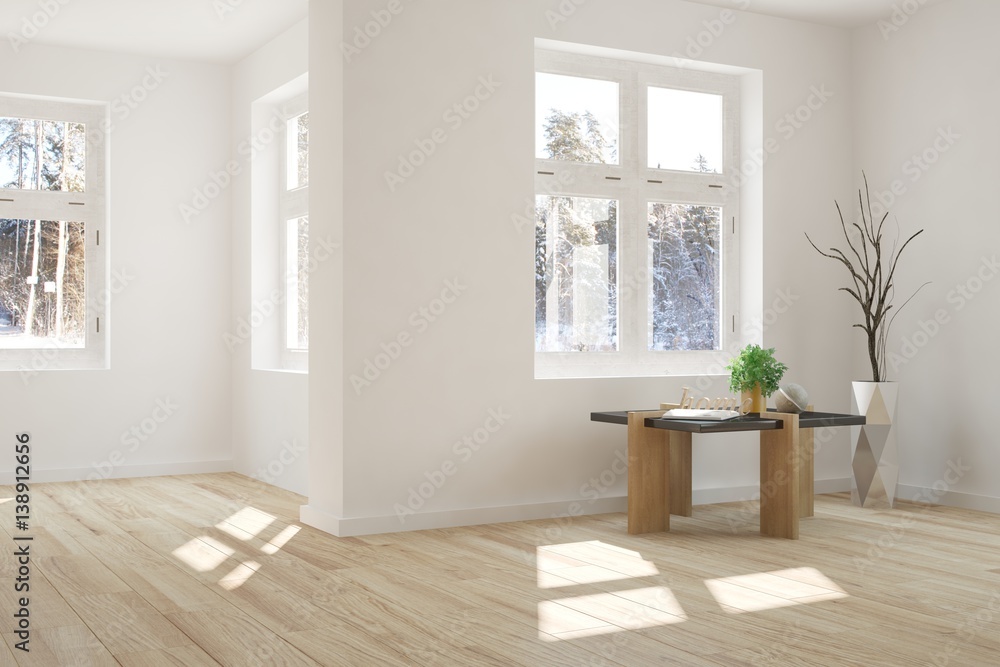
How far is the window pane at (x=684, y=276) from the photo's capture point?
18.8 ft

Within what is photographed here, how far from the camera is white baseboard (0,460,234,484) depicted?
634cm

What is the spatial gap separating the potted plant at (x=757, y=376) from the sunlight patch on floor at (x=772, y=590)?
117cm

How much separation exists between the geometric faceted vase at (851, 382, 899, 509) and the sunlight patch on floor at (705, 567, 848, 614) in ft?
5.76

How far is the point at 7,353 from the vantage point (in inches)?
251

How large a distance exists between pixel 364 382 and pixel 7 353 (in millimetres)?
3052

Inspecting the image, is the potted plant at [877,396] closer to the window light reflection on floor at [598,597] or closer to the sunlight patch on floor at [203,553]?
the window light reflection on floor at [598,597]

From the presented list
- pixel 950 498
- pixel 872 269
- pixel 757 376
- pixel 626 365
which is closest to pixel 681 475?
pixel 757 376

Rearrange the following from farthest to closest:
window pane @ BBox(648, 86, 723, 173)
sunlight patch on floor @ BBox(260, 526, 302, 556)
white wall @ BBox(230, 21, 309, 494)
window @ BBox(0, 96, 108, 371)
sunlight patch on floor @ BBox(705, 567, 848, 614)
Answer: window @ BBox(0, 96, 108, 371) < white wall @ BBox(230, 21, 309, 494) < window pane @ BBox(648, 86, 723, 173) < sunlight patch on floor @ BBox(260, 526, 302, 556) < sunlight patch on floor @ BBox(705, 567, 848, 614)

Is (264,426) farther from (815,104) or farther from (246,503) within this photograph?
(815,104)

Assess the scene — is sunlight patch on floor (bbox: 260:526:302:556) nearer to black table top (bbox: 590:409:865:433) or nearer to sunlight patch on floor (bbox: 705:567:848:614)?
black table top (bbox: 590:409:865:433)

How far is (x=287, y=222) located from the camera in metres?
6.59

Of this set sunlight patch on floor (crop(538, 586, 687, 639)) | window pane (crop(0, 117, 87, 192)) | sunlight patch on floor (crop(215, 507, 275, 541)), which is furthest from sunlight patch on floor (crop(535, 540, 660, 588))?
window pane (crop(0, 117, 87, 192))

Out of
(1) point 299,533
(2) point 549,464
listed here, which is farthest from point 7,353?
(2) point 549,464

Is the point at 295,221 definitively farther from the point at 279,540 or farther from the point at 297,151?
the point at 279,540
